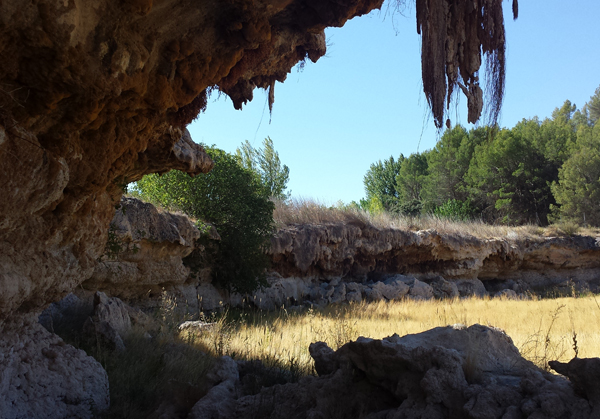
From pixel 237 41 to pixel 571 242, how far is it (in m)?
24.0

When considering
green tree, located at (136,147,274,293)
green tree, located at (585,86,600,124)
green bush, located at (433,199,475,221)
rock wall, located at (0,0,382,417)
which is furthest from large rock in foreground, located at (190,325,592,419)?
green tree, located at (585,86,600,124)

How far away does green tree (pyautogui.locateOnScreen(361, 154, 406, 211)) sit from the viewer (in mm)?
48625

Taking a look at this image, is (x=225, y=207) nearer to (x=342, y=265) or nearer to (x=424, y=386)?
(x=342, y=265)

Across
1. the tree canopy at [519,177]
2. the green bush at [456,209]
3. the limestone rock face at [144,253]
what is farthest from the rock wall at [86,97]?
the green bush at [456,209]

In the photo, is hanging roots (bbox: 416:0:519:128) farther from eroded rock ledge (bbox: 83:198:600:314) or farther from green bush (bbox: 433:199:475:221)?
green bush (bbox: 433:199:475:221)

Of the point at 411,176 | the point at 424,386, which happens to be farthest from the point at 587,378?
the point at 411,176

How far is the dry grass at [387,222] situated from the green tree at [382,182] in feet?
82.0

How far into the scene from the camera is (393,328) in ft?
30.1

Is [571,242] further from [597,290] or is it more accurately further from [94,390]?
[94,390]

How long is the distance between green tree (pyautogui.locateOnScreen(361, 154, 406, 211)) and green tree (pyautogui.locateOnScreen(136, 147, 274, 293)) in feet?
120

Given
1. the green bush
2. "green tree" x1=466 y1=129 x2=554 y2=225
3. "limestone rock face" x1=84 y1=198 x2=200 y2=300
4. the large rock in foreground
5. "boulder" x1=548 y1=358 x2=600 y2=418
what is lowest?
the large rock in foreground

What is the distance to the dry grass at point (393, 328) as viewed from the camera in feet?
20.4

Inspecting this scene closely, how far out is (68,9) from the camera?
232 centimetres

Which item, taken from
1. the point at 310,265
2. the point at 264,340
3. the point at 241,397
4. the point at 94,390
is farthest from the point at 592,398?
the point at 310,265
